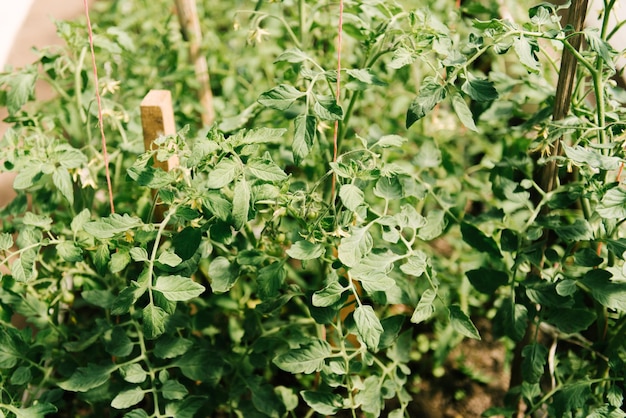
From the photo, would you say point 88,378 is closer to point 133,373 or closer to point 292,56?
point 133,373

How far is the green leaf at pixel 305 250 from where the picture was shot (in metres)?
1.35

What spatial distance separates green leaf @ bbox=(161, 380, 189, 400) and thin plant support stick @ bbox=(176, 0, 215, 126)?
107 centimetres

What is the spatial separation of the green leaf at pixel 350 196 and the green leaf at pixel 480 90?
33 cm

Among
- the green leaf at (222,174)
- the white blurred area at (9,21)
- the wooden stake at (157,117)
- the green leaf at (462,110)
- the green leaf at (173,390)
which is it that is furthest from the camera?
the white blurred area at (9,21)

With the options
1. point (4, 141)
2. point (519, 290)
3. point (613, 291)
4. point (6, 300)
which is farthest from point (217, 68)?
point (613, 291)

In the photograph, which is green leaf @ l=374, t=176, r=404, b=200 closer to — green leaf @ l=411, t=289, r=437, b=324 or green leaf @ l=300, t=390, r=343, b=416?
green leaf @ l=411, t=289, r=437, b=324

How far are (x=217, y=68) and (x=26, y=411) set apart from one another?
148 centimetres

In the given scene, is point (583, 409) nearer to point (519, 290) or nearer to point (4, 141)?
point (519, 290)

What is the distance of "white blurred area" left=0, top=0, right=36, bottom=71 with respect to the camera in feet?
9.31

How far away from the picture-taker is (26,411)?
139 centimetres

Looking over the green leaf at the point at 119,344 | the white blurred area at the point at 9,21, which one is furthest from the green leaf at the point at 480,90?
the white blurred area at the point at 9,21

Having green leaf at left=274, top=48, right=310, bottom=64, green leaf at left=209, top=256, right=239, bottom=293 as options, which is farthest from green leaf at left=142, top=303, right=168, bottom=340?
green leaf at left=274, top=48, right=310, bottom=64

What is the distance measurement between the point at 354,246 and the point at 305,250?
0.11m

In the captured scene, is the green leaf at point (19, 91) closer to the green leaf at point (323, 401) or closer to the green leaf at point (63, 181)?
the green leaf at point (63, 181)
